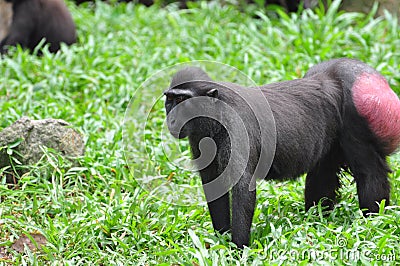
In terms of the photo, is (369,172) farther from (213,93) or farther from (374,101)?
(213,93)

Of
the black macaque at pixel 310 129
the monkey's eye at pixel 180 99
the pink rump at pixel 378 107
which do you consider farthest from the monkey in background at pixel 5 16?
the pink rump at pixel 378 107

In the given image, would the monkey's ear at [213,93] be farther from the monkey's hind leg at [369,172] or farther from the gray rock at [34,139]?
the gray rock at [34,139]

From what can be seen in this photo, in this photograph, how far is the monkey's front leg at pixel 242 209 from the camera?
13.9 feet

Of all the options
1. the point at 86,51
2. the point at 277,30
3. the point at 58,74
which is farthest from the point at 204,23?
the point at 58,74

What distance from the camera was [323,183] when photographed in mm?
5043

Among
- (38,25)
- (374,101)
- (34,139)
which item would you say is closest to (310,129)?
(374,101)

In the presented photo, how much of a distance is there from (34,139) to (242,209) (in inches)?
88.6

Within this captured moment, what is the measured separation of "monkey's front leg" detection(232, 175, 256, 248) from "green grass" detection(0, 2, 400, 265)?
4.1 inches

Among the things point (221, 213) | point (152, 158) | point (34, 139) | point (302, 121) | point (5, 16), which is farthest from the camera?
point (5, 16)

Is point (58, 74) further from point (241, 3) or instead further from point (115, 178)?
point (241, 3)

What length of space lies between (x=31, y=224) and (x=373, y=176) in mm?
2457

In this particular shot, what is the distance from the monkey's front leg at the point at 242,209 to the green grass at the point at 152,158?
0.34 feet

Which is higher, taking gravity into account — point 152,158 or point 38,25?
point 152,158

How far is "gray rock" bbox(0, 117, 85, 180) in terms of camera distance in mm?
5660
